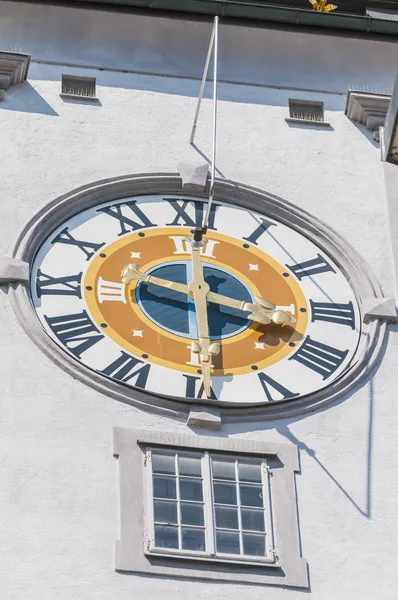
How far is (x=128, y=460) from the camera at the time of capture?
51.1 feet

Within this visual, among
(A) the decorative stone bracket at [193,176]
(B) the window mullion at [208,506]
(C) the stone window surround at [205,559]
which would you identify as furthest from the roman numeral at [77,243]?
(B) the window mullion at [208,506]

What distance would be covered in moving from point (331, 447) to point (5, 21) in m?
5.33

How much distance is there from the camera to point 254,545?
1523cm

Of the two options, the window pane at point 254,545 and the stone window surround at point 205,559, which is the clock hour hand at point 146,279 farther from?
the window pane at point 254,545

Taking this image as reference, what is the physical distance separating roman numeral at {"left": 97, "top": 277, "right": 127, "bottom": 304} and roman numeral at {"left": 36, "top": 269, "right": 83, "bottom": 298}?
0.50ft

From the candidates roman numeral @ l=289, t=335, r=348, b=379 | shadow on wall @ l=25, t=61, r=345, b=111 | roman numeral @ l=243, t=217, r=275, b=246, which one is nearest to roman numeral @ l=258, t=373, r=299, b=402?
roman numeral @ l=289, t=335, r=348, b=379

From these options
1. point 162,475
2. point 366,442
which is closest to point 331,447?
point 366,442

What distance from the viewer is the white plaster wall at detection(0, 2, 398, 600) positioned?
15.0 m

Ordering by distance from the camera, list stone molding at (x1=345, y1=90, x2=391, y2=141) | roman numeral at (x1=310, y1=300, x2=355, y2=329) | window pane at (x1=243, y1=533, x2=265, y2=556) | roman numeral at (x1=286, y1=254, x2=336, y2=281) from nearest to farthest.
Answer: window pane at (x1=243, y1=533, x2=265, y2=556) < roman numeral at (x1=310, y1=300, x2=355, y2=329) < roman numeral at (x1=286, y1=254, x2=336, y2=281) < stone molding at (x1=345, y1=90, x2=391, y2=141)

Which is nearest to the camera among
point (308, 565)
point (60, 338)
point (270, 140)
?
point (308, 565)

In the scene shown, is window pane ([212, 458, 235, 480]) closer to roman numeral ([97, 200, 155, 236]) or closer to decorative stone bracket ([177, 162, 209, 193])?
roman numeral ([97, 200, 155, 236])

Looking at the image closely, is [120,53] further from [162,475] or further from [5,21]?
[162,475]

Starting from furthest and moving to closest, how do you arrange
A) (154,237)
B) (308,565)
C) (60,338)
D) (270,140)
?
1. (270,140)
2. (154,237)
3. (60,338)
4. (308,565)

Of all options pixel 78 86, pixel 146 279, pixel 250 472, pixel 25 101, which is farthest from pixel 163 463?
pixel 78 86
